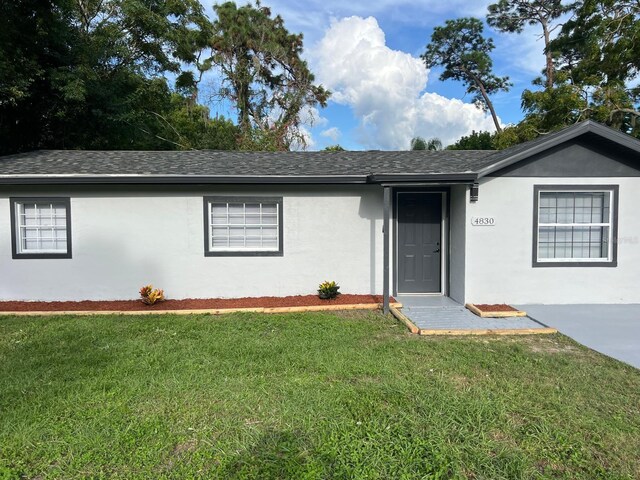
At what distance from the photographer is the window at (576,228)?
7.70 m

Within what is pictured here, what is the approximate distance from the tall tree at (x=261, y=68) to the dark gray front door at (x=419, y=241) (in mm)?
19206

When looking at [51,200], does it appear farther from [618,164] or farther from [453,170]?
[618,164]

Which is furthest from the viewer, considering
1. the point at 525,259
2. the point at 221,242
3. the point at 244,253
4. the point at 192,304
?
the point at 221,242

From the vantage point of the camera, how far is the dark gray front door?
852 cm

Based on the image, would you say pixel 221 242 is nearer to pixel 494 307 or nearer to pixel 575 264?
pixel 494 307

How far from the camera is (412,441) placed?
3.11 metres

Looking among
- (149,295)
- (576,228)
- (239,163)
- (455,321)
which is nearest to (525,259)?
(576,228)

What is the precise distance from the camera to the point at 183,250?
816 cm

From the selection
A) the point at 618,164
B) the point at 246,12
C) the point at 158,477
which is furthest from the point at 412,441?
the point at 246,12

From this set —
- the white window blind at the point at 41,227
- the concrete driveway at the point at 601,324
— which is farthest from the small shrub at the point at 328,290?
the white window blind at the point at 41,227

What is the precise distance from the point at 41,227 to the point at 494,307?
9.30 metres

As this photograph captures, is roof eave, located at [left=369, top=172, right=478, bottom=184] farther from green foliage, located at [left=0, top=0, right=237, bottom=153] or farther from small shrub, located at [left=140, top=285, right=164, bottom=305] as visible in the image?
green foliage, located at [left=0, top=0, right=237, bottom=153]

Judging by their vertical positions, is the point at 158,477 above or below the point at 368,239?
below

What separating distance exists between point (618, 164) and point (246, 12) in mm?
27462
